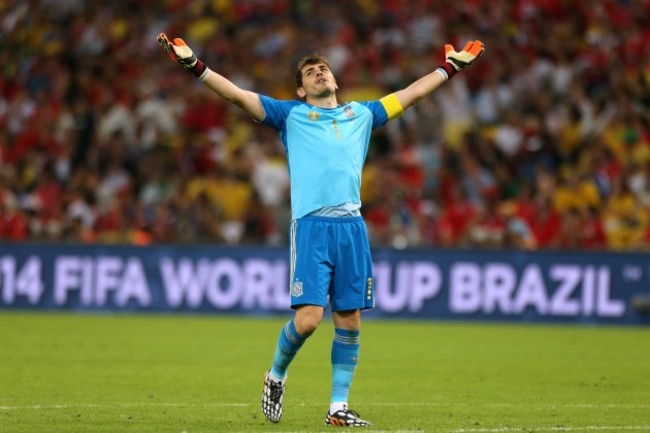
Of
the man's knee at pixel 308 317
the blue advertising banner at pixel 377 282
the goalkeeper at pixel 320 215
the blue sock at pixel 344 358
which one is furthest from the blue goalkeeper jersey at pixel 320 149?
the blue advertising banner at pixel 377 282

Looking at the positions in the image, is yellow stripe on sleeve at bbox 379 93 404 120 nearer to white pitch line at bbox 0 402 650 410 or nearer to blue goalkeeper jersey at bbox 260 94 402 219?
blue goalkeeper jersey at bbox 260 94 402 219

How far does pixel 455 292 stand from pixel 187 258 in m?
4.21

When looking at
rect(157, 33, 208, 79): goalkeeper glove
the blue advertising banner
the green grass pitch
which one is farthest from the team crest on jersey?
the blue advertising banner

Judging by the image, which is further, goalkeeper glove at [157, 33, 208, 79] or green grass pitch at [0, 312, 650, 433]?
green grass pitch at [0, 312, 650, 433]

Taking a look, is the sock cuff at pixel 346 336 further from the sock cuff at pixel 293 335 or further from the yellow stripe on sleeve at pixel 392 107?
the yellow stripe on sleeve at pixel 392 107

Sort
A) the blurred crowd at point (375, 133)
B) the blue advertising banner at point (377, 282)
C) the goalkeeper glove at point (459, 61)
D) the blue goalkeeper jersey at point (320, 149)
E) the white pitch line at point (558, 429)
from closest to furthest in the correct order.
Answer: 1. the white pitch line at point (558, 429)
2. the blue goalkeeper jersey at point (320, 149)
3. the goalkeeper glove at point (459, 61)
4. the blue advertising banner at point (377, 282)
5. the blurred crowd at point (375, 133)

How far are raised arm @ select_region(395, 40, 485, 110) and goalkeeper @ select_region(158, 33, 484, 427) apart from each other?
1.43ft

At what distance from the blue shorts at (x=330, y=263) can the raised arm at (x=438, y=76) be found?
1062 mm

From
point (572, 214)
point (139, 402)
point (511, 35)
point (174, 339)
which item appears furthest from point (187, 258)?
point (139, 402)

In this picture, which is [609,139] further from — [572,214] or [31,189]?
[31,189]

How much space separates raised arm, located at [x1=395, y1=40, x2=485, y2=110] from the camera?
9680 mm

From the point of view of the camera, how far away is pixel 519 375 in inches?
517

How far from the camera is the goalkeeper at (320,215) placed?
9070 mm

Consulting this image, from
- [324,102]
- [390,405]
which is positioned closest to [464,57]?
[324,102]
